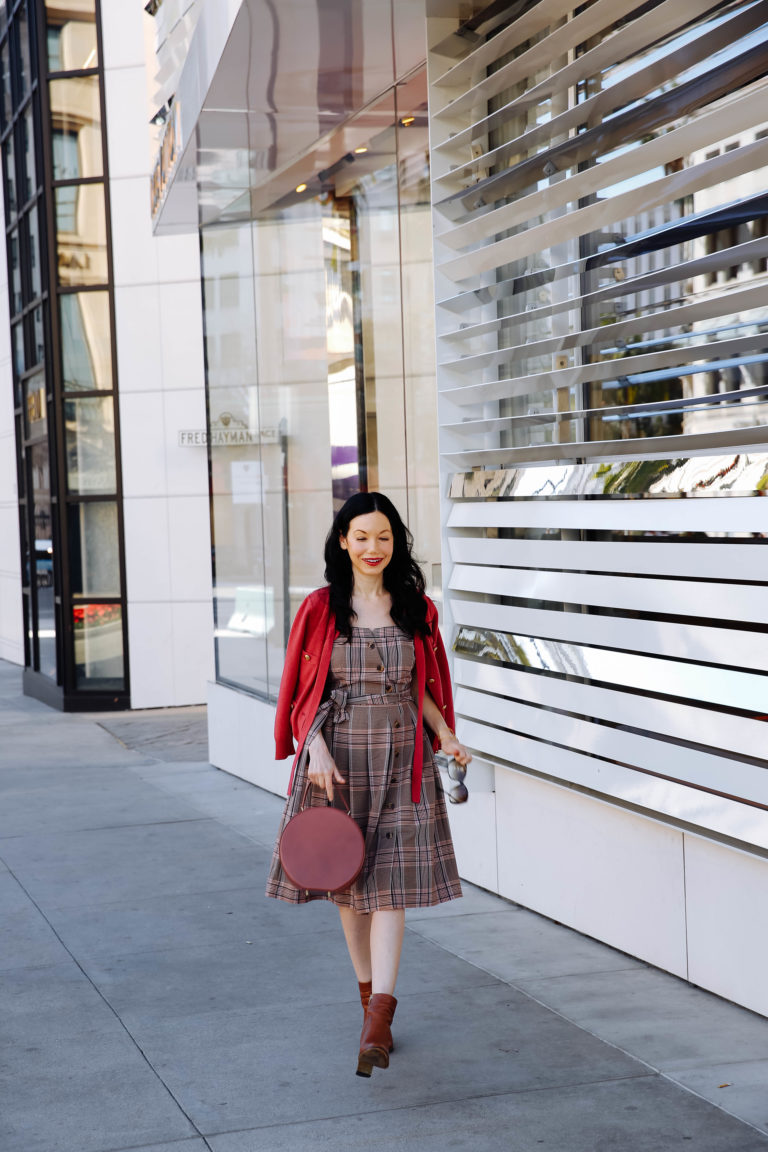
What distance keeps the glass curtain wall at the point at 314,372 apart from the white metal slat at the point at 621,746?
145 cm

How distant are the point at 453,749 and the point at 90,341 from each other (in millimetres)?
11611

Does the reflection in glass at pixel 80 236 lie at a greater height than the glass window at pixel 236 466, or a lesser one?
greater

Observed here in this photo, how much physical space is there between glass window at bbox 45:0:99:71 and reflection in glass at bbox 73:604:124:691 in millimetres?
5936

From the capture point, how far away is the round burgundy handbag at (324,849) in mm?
4543

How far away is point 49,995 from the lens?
5402 millimetres

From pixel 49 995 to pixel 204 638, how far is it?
10303 millimetres

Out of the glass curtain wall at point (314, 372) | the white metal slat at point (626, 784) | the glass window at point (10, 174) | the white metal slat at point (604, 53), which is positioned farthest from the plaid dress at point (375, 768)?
the glass window at point (10, 174)

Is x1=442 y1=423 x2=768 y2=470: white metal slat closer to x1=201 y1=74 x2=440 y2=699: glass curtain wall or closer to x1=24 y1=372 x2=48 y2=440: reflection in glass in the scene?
x1=201 y1=74 x2=440 y2=699: glass curtain wall

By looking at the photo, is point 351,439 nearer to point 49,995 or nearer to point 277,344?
point 277,344

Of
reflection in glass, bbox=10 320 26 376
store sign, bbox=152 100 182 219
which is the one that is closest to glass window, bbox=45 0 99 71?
reflection in glass, bbox=10 320 26 376

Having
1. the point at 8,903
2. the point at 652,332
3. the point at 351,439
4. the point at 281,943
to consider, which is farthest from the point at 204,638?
the point at 652,332

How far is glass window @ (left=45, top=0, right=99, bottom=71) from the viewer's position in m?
15.4

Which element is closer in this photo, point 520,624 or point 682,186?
point 682,186

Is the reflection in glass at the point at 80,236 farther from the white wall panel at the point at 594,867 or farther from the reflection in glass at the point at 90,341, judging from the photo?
the white wall panel at the point at 594,867
